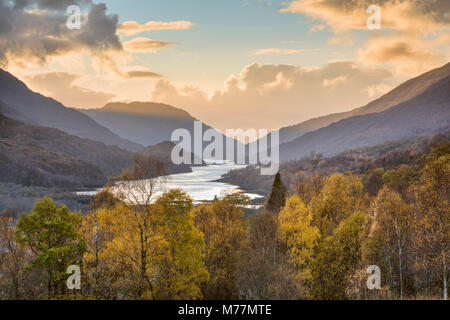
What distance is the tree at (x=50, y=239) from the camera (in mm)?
27672

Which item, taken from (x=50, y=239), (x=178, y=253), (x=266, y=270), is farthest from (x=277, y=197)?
(x=50, y=239)

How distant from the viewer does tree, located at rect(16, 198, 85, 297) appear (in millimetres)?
27672

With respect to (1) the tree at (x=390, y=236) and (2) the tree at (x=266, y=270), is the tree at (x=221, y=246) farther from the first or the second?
(1) the tree at (x=390, y=236)

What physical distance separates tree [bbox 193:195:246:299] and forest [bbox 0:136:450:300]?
0.46ft

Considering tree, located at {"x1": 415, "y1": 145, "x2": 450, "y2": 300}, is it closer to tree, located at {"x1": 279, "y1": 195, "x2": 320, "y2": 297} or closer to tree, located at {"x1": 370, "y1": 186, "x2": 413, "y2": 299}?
tree, located at {"x1": 370, "y1": 186, "x2": 413, "y2": 299}

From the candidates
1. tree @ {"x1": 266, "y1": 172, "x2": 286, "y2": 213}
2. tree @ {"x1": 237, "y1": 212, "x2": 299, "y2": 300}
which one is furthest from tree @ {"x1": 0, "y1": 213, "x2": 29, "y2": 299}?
tree @ {"x1": 266, "y1": 172, "x2": 286, "y2": 213}

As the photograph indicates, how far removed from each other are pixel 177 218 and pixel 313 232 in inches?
725

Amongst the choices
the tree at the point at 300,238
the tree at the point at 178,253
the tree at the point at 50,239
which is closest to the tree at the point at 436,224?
the tree at the point at 300,238

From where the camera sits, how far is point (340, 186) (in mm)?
57844

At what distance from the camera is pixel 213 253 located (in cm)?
4025

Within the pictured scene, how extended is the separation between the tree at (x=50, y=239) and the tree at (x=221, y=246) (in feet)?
45.8

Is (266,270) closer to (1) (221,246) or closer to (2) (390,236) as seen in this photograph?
(1) (221,246)
